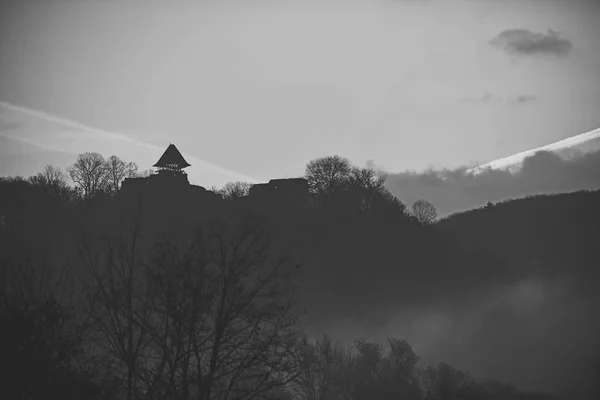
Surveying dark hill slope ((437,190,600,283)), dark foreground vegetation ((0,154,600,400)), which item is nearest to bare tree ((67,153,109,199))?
dark foreground vegetation ((0,154,600,400))

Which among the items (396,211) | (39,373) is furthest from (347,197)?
(39,373)

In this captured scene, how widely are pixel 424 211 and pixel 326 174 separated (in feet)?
104

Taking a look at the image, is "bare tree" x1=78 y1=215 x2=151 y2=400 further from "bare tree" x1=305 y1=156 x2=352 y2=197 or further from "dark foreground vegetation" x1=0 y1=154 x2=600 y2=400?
"bare tree" x1=305 y1=156 x2=352 y2=197

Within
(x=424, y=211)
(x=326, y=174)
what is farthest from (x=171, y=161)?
(x=424, y=211)

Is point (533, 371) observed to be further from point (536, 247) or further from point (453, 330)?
point (536, 247)

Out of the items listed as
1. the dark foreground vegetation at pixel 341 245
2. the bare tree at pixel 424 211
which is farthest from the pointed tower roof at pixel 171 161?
the bare tree at pixel 424 211

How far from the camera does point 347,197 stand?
107688mm

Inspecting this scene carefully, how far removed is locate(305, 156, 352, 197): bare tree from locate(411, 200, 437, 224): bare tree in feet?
83.9

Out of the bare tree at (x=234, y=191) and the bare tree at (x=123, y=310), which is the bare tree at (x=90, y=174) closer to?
the bare tree at (x=234, y=191)

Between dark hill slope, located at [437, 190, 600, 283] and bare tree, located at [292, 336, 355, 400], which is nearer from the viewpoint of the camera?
bare tree, located at [292, 336, 355, 400]

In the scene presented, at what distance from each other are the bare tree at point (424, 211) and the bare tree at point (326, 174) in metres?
25.6

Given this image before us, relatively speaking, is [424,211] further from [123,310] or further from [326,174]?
[123,310]

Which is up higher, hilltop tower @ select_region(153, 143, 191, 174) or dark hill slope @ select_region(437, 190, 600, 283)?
hilltop tower @ select_region(153, 143, 191, 174)

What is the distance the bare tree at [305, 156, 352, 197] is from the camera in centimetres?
11306
